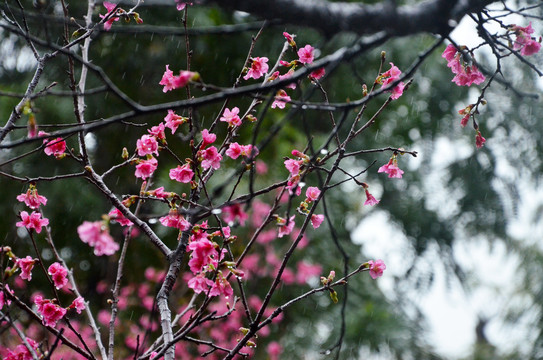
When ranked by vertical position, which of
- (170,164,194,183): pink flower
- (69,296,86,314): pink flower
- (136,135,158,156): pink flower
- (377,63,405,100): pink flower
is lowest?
(69,296,86,314): pink flower

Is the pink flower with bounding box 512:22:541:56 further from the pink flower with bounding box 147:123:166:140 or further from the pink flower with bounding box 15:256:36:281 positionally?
the pink flower with bounding box 15:256:36:281

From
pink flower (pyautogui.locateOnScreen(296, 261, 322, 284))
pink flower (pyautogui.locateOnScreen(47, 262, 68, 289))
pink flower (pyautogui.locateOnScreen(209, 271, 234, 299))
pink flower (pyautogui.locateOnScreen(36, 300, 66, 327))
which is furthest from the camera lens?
pink flower (pyautogui.locateOnScreen(296, 261, 322, 284))

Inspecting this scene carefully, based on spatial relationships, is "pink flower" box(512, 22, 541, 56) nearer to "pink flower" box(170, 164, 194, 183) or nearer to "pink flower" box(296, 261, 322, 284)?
"pink flower" box(170, 164, 194, 183)

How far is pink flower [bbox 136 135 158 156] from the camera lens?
1429mm

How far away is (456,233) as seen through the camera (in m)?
4.46

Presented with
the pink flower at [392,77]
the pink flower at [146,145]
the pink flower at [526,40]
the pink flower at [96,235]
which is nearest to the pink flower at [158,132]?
the pink flower at [146,145]

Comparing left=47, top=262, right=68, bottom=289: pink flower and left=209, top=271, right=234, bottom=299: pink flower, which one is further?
left=47, top=262, right=68, bottom=289: pink flower

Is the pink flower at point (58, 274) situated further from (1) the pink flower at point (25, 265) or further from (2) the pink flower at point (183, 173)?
(2) the pink flower at point (183, 173)

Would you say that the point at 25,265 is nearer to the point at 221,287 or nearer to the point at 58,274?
the point at 58,274

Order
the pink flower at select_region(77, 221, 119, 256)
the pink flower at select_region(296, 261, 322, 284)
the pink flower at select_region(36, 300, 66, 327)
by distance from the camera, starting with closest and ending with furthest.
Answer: the pink flower at select_region(77, 221, 119, 256)
the pink flower at select_region(36, 300, 66, 327)
the pink flower at select_region(296, 261, 322, 284)

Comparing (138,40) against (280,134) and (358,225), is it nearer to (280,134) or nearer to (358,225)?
(280,134)

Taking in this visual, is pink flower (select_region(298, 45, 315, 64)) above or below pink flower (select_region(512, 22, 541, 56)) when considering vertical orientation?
above

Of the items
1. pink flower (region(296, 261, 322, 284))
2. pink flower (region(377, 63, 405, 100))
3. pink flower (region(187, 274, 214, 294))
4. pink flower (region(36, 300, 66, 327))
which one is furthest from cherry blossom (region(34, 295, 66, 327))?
pink flower (region(296, 261, 322, 284))

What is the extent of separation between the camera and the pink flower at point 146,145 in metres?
1.43
